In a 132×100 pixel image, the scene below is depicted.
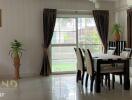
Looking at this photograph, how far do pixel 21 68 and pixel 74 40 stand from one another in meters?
2.09

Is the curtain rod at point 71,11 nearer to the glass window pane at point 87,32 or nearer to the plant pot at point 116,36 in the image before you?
the glass window pane at point 87,32

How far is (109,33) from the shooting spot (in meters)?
8.66

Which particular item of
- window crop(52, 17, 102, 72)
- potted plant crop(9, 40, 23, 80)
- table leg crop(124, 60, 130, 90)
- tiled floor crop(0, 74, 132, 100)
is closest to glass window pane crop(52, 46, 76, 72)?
window crop(52, 17, 102, 72)

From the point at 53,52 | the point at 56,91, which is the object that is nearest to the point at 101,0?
the point at 53,52

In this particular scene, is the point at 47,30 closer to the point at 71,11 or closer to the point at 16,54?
the point at 71,11

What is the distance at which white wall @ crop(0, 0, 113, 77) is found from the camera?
7.70m

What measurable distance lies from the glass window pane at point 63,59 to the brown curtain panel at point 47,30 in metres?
0.42

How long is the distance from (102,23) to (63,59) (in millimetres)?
1856

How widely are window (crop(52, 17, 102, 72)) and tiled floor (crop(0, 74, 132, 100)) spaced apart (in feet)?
5.29

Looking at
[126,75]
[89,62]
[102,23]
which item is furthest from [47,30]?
[126,75]

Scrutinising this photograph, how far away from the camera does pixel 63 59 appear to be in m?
8.49

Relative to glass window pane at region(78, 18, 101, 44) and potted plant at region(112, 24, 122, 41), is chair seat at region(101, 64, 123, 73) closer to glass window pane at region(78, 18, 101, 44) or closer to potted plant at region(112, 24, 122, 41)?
potted plant at region(112, 24, 122, 41)

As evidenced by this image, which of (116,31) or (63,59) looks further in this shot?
(63,59)

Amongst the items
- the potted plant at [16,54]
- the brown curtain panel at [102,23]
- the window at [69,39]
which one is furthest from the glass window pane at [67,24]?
the potted plant at [16,54]
